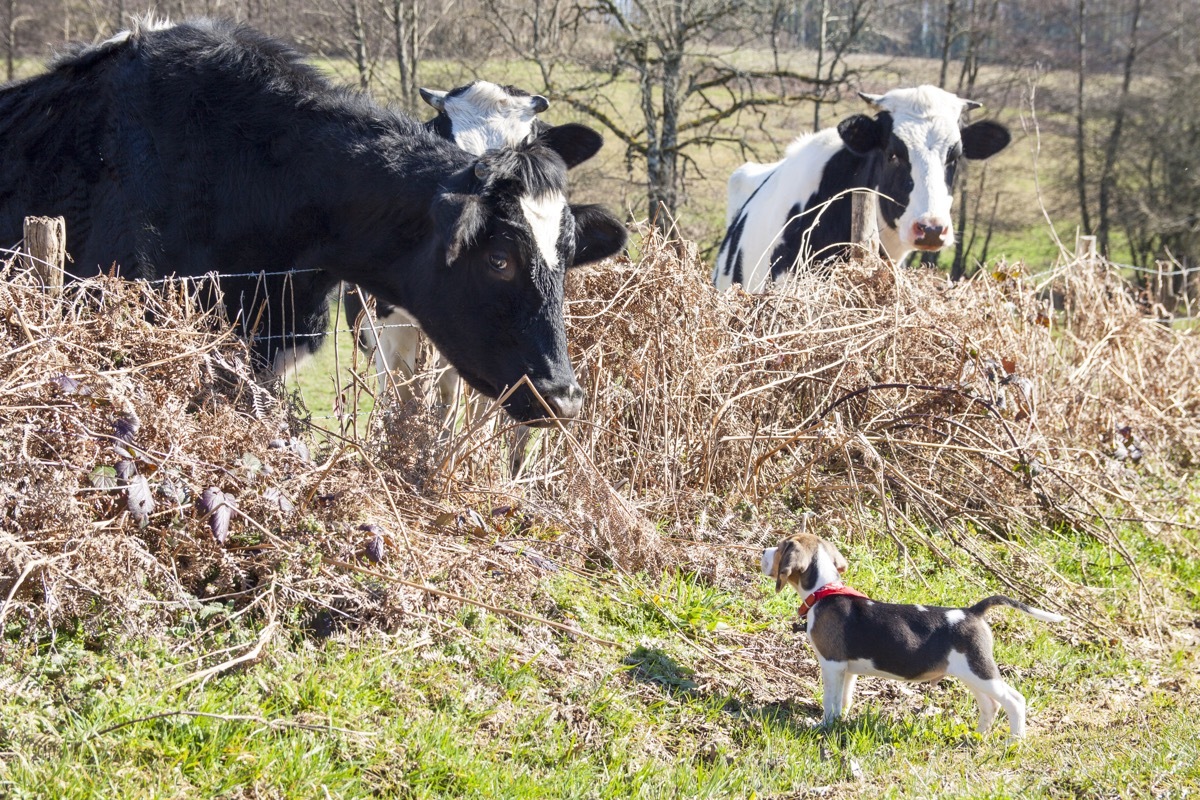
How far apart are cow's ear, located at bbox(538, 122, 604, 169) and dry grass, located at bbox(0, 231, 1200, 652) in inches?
36.7

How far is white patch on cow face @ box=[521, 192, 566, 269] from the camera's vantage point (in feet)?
14.7

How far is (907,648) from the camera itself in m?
3.82

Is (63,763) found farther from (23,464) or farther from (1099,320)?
(1099,320)

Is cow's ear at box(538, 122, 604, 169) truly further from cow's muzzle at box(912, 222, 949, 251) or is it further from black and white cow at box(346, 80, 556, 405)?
cow's muzzle at box(912, 222, 949, 251)

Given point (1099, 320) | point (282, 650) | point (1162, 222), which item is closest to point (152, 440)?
point (282, 650)

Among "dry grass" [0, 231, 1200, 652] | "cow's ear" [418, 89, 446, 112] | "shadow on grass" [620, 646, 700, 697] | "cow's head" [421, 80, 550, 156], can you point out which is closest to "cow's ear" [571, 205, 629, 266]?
"dry grass" [0, 231, 1200, 652]

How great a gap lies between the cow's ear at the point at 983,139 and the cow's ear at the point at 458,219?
531cm

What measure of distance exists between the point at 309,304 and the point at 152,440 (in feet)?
4.87

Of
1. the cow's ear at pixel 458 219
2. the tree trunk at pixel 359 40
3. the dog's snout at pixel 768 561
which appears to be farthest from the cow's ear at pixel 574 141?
the tree trunk at pixel 359 40

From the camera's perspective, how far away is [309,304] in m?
5.09

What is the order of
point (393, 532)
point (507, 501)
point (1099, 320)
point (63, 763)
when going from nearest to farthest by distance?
point (63, 763) → point (393, 532) → point (507, 501) → point (1099, 320)

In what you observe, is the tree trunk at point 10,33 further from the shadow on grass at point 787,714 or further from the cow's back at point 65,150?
the shadow on grass at point 787,714

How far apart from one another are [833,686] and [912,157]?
4.70 metres

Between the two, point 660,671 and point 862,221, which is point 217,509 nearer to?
point 660,671
